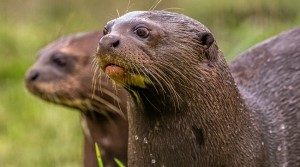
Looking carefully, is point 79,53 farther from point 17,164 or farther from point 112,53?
point 112,53

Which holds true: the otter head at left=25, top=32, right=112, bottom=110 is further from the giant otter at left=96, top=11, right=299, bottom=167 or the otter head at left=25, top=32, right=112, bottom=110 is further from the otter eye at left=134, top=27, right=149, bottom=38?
the otter eye at left=134, top=27, right=149, bottom=38

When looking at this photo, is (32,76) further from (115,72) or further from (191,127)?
(115,72)

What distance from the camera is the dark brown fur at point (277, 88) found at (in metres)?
4.17

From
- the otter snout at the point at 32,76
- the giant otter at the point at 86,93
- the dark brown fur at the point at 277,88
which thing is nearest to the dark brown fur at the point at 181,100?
the dark brown fur at the point at 277,88

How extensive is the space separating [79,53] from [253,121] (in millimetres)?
1624

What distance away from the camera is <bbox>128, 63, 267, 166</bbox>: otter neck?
377 centimetres

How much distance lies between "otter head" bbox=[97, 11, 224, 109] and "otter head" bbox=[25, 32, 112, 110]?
5.16 feet

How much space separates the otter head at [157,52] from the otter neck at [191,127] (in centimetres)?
4

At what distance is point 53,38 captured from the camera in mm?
7695

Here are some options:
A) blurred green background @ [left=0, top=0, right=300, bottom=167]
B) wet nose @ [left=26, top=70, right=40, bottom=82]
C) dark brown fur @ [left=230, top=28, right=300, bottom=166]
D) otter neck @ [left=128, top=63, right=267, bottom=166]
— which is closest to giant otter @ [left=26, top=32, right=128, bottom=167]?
wet nose @ [left=26, top=70, right=40, bottom=82]

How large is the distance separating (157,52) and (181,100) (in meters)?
0.18

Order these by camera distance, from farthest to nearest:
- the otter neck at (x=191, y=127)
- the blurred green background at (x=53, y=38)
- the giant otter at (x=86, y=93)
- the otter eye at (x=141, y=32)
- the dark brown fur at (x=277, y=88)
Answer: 1. the blurred green background at (x=53, y=38)
2. the giant otter at (x=86, y=93)
3. the dark brown fur at (x=277, y=88)
4. the otter neck at (x=191, y=127)
5. the otter eye at (x=141, y=32)

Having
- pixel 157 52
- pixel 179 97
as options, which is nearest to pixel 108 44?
pixel 157 52

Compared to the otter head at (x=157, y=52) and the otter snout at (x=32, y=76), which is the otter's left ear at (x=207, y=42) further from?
the otter snout at (x=32, y=76)
